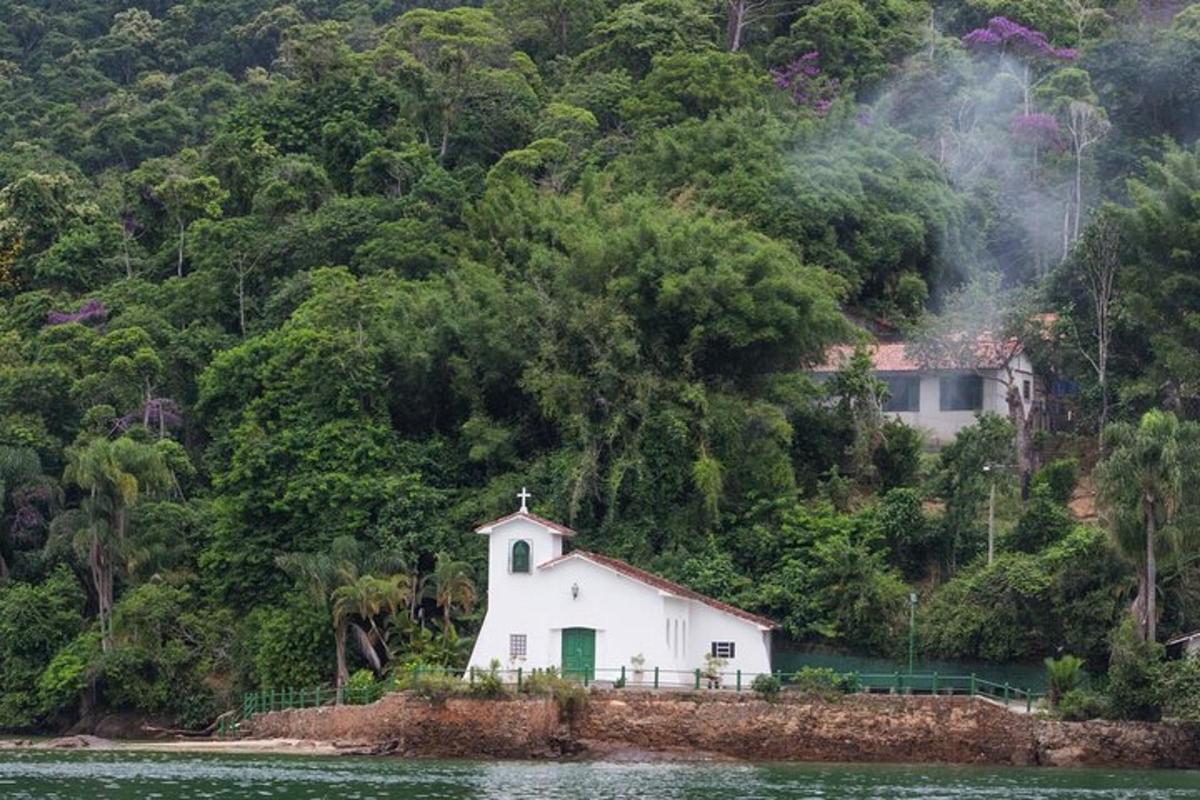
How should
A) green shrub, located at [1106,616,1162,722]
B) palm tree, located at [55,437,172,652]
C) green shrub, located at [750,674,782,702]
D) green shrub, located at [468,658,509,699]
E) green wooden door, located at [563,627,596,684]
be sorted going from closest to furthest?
green shrub, located at [1106,616,1162,722]
green shrub, located at [468,658,509,699]
green shrub, located at [750,674,782,702]
green wooden door, located at [563,627,596,684]
palm tree, located at [55,437,172,652]

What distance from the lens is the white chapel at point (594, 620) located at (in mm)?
63375

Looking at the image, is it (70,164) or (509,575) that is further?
(70,164)

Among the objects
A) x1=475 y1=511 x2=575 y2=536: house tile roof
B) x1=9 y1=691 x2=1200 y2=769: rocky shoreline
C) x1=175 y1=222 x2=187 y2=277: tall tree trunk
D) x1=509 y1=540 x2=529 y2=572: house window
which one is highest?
x1=175 y1=222 x2=187 y2=277: tall tree trunk

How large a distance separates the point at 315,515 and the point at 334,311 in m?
8.45

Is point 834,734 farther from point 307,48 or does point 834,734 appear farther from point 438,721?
point 307,48

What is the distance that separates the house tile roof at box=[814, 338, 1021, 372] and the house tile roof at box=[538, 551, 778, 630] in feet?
48.5

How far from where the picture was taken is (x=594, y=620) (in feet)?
209

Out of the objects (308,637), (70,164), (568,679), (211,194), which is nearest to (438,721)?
(568,679)

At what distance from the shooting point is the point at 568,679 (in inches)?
2421

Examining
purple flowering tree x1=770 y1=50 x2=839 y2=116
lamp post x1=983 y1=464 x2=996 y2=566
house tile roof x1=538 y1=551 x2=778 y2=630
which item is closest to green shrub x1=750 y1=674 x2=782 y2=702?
house tile roof x1=538 y1=551 x2=778 y2=630

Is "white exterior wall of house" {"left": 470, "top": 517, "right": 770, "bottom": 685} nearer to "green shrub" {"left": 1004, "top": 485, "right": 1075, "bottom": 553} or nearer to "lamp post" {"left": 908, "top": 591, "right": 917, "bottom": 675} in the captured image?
"lamp post" {"left": 908, "top": 591, "right": 917, "bottom": 675}

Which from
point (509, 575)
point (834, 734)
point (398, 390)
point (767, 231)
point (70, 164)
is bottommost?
point (834, 734)

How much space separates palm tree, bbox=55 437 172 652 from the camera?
2739 inches

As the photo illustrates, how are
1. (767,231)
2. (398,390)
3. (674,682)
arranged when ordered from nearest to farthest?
(674,682) < (398,390) < (767,231)
